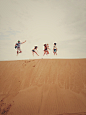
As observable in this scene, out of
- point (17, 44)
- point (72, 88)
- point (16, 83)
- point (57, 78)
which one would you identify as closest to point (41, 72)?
point (57, 78)

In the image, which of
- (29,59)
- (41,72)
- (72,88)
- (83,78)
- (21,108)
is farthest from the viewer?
(29,59)

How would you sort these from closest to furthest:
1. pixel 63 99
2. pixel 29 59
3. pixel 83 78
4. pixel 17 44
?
pixel 63 99 < pixel 83 78 < pixel 29 59 < pixel 17 44

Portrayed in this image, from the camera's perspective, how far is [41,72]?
485 cm

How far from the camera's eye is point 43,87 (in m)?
4.00

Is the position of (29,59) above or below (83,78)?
above

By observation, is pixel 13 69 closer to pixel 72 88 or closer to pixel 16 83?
pixel 16 83

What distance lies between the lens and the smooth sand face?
302 centimetres

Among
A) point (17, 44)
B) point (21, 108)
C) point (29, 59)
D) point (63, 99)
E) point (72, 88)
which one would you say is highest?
point (17, 44)

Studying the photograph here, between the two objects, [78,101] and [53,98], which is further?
[53,98]

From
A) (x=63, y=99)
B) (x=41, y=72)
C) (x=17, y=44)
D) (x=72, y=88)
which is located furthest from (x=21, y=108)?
(x=17, y=44)

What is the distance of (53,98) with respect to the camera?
3408 millimetres

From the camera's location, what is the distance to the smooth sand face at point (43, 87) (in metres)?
3.02

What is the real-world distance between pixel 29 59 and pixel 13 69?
1.50 metres

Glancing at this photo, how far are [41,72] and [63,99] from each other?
2060 mm
